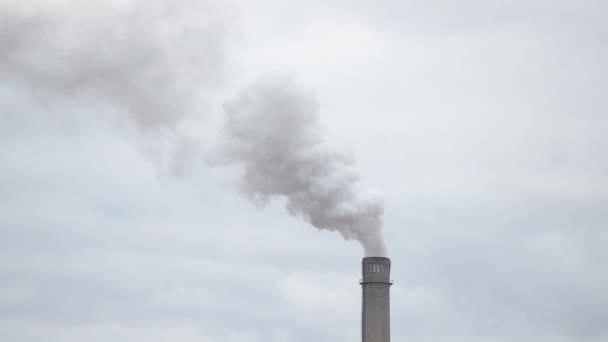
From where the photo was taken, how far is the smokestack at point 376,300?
71.0m

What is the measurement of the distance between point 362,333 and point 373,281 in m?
3.74

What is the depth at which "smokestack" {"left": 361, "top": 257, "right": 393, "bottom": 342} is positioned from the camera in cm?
7100

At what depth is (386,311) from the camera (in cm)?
7162

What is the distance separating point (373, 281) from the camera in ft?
236

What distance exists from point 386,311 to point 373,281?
2.28 metres

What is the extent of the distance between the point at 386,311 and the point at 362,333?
2.31 meters

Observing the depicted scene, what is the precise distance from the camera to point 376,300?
71.5 meters

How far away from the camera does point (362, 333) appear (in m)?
71.8
